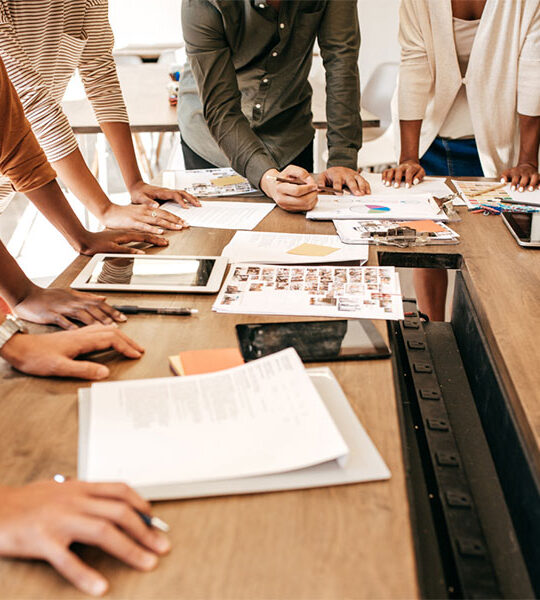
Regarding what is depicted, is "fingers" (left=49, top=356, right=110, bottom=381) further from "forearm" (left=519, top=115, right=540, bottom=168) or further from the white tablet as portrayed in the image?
"forearm" (left=519, top=115, right=540, bottom=168)

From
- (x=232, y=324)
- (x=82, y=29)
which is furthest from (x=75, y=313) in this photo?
(x=82, y=29)

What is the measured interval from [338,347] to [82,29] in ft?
3.34

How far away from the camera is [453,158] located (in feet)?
6.50

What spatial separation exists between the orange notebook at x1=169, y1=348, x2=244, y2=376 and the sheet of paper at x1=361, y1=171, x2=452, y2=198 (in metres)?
0.92

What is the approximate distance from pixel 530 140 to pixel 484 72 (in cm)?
24

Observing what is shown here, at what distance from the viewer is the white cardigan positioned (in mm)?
1705

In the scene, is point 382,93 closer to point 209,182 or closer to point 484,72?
point 484,72

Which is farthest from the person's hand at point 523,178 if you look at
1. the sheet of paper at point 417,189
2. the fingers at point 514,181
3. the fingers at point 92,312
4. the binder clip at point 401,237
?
the fingers at point 92,312

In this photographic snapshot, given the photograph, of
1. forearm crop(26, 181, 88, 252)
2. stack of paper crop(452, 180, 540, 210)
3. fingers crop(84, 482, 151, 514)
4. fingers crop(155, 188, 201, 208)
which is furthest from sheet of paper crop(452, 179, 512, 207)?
fingers crop(84, 482, 151, 514)

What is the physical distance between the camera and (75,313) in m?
0.91

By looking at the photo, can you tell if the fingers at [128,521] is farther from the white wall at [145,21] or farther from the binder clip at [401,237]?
the white wall at [145,21]

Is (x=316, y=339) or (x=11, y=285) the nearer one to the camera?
(x=316, y=339)

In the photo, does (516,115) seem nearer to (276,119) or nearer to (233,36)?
(276,119)

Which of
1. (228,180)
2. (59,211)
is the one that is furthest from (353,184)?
(59,211)
